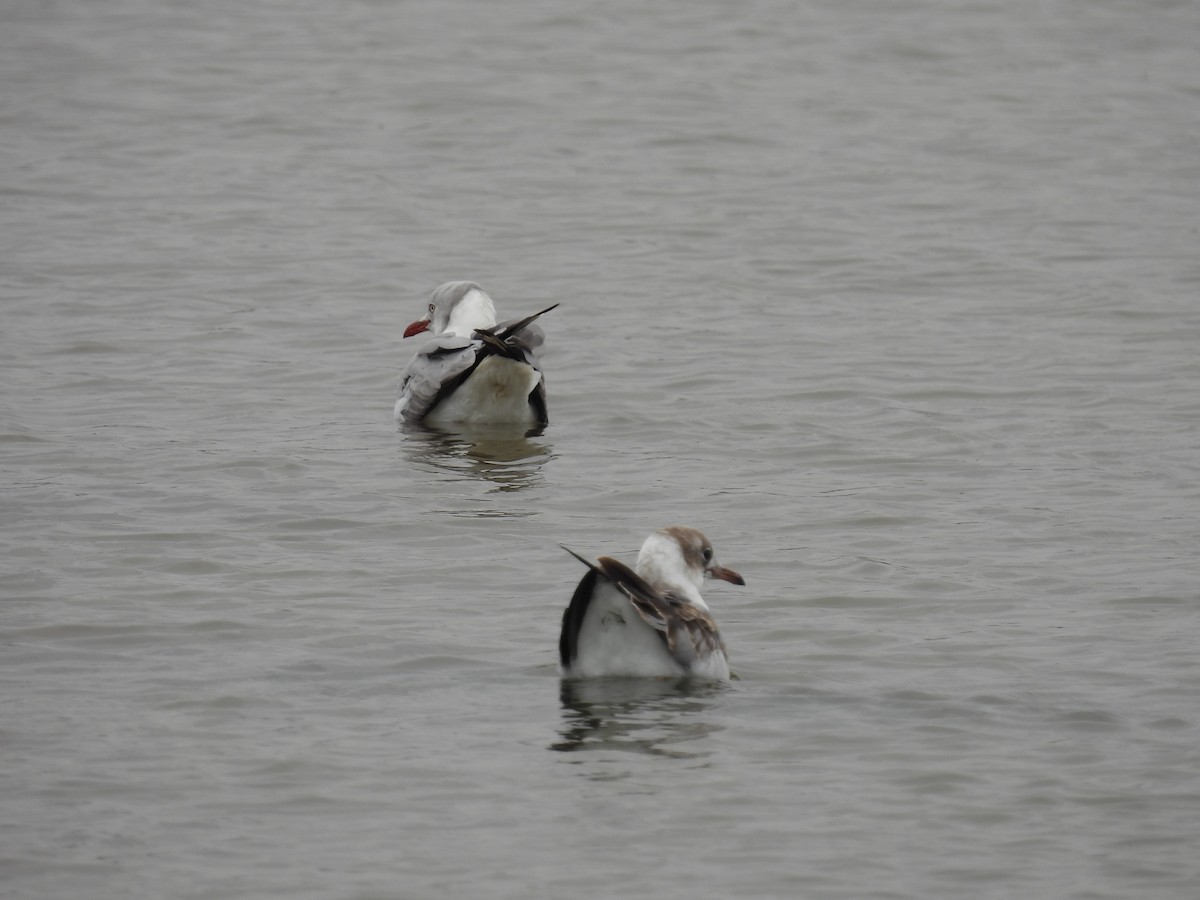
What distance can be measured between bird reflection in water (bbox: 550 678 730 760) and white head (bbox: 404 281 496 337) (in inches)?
214

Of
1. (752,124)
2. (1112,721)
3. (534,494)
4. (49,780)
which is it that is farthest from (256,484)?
(752,124)

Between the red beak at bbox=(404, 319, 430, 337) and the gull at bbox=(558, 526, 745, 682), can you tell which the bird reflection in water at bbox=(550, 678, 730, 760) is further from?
the red beak at bbox=(404, 319, 430, 337)

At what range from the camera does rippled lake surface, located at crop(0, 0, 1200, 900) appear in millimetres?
6039

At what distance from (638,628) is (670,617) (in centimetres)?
14

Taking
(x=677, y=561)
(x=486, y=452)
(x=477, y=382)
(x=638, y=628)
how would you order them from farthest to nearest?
(x=477, y=382), (x=486, y=452), (x=677, y=561), (x=638, y=628)

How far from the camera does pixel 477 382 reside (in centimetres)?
1157

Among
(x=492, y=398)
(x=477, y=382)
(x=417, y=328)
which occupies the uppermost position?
(x=417, y=328)

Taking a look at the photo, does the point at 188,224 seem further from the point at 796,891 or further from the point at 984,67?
the point at 796,891

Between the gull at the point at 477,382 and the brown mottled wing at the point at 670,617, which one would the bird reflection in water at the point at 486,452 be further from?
the brown mottled wing at the point at 670,617

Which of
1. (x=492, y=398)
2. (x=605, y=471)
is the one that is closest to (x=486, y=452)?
(x=492, y=398)

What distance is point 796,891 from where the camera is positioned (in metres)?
5.61

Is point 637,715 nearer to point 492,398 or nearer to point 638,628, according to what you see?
point 638,628

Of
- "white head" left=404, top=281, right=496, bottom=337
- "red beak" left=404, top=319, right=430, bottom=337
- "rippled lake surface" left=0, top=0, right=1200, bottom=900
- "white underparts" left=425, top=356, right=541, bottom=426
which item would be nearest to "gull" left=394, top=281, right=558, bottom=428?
"white underparts" left=425, top=356, right=541, bottom=426

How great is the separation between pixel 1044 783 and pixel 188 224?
1219 cm
